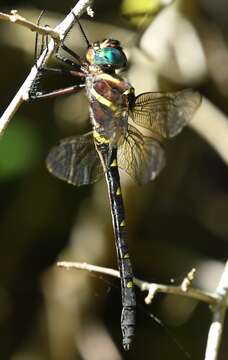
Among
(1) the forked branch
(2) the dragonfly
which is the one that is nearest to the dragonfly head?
(2) the dragonfly

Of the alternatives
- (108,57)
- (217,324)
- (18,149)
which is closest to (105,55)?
(108,57)

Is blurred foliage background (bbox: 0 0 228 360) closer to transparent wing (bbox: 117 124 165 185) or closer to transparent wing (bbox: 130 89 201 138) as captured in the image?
transparent wing (bbox: 117 124 165 185)

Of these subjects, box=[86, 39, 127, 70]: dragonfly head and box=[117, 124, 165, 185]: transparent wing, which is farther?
box=[117, 124, 165, 185]: transparent wing

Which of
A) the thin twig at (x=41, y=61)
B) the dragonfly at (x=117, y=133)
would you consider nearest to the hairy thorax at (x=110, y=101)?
the dragonfly at (x=117, y=133)

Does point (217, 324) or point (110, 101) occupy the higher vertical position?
point (110, 101)

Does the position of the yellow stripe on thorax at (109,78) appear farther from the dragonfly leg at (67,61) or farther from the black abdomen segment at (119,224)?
the black abdomen segment at (119,224)

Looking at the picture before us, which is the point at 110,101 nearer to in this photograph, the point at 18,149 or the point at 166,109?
the point at 166,109
